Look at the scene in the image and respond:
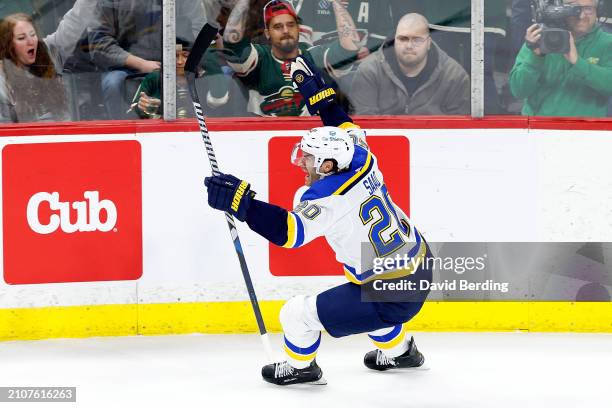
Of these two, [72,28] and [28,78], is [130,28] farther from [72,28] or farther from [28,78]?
[28,78]

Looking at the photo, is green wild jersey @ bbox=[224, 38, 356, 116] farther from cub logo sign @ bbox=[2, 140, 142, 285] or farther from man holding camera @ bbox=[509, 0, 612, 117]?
man holding camera @ bbox=[509, 0, 612, 117]

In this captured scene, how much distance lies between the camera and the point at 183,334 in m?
5.29

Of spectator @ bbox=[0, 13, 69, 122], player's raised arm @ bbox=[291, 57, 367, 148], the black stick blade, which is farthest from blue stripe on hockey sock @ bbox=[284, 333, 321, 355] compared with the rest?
spectator @ bbox=[0, 13, 69, 122]

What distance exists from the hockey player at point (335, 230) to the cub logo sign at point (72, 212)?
1.02 m

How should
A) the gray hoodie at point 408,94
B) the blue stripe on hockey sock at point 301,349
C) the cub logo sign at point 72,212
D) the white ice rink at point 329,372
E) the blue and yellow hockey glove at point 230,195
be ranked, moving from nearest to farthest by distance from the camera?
1. the blue and yellow hockey glove at point 230,195
2. the white ice rink at point 329,372
3. the blue stripe on hockey sock at point 301,349
4. the cub logo sign at point 72,212
5. the gray hoodie at point 408,94

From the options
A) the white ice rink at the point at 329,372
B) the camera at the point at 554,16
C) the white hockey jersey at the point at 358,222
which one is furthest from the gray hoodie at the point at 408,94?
the white ice rink at the point at 329,372

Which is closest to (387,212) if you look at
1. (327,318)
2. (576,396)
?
(327,318)

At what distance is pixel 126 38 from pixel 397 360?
1.88m

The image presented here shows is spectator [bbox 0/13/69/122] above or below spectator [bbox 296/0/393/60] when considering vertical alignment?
below

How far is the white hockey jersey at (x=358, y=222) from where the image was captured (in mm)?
4195

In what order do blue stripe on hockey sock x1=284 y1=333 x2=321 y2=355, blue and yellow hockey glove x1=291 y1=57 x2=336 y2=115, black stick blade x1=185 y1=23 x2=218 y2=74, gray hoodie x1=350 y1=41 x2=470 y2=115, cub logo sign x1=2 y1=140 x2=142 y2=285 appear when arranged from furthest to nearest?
gray hoodie x1=350 y1=41 x2=470 y2=115 < cub logo sign x1=2 y1=140 x2=142 y2=285 < blue and yellow hockey glove x1=291 y1=57 x2=336 y2=115 < black stick blade x1=185 y1=23 x2=218 y2=74 < blue stripe on hockey sock x1=284 y1=333 x2=321 y2=355

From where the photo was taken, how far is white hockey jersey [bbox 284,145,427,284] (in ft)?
13.8

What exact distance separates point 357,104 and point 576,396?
1.70 meters

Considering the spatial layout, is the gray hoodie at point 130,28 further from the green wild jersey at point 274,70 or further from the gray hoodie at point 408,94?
the gray hoodie at point 408,94
